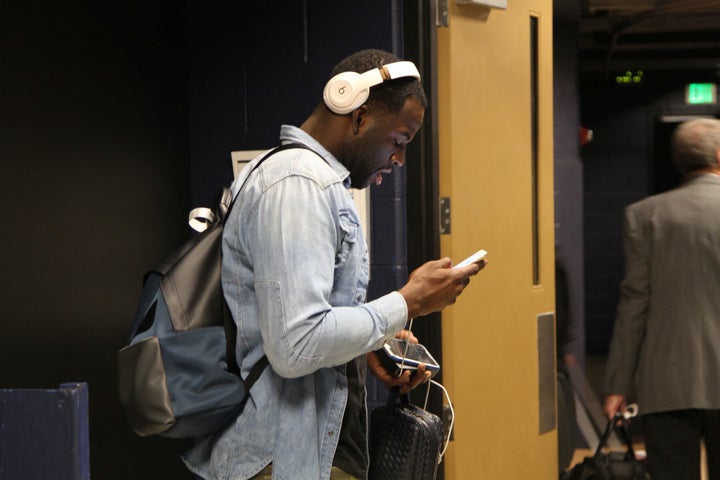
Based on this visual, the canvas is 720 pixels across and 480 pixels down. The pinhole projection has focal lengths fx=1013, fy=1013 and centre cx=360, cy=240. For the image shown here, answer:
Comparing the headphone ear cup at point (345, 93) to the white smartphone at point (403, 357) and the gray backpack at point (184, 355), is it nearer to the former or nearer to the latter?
the gray backpack at point (184, 355)

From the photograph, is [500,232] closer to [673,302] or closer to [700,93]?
[673,302]

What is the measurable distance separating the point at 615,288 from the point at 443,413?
8.60 metres

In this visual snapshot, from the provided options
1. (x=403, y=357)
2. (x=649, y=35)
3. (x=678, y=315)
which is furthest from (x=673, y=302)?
(x=649, y=35)

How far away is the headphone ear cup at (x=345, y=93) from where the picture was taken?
70.8 inches

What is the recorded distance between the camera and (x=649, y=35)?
31.3 feet

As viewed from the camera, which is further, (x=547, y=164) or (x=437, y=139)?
(x=547, y=164)

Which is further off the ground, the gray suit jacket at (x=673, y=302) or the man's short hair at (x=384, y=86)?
the man's short hair at (x=384, y=86)

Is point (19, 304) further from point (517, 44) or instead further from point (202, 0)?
point (517, 44)

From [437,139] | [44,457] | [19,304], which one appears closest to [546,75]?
[437,139]

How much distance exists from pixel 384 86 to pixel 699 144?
6.90ft

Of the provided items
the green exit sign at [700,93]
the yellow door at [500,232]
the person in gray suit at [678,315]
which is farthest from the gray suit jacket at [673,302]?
the green exit sign at [700,93]

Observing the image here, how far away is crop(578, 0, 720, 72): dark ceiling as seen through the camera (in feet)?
23.9

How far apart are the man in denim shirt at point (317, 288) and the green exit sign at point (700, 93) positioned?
31.0 feet

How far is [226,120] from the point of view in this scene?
3107 mm
